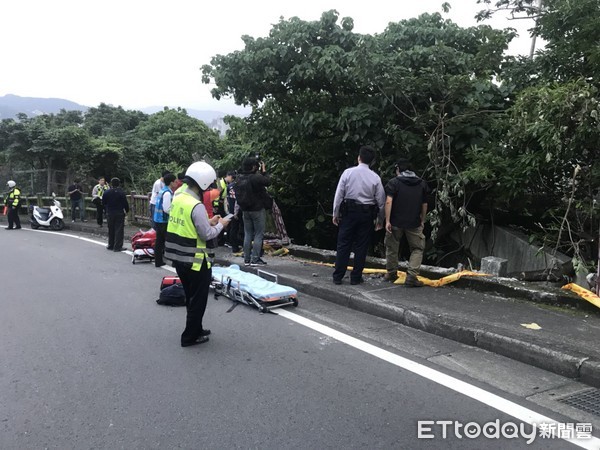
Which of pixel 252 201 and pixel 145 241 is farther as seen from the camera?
pixel 145 241

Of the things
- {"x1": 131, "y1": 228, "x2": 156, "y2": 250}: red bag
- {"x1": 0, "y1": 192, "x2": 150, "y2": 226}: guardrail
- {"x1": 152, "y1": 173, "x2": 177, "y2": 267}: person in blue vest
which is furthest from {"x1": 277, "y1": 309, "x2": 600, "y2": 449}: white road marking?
{"x1": 0, "y1": 192, "x2": 150, "y2": 226}: guardrail

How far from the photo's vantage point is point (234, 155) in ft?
43.2

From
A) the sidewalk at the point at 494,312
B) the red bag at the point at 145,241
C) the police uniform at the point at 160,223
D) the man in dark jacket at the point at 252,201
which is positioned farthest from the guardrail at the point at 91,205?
the sidewalk at the point at 494,312

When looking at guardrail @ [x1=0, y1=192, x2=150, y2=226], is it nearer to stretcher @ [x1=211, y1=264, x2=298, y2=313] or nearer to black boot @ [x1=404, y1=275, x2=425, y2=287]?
stretcher @ [x1=211, y1=264, x2=298, y2=313]

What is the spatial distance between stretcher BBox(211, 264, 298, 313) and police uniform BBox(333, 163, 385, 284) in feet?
3.22

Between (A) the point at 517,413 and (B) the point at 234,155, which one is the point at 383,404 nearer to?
(A) the point at 517,413

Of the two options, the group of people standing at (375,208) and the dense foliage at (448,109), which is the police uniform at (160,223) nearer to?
the dense foliage at (448,109)

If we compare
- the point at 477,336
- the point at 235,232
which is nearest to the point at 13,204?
the point at 235,232

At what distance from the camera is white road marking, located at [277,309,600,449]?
3281 mm

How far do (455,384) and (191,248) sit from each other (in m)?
2.59

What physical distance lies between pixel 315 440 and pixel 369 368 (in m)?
1.21

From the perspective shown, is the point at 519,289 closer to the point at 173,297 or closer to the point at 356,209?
the point at 356,209

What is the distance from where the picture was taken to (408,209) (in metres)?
6.55

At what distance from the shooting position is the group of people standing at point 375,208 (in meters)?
6.55
